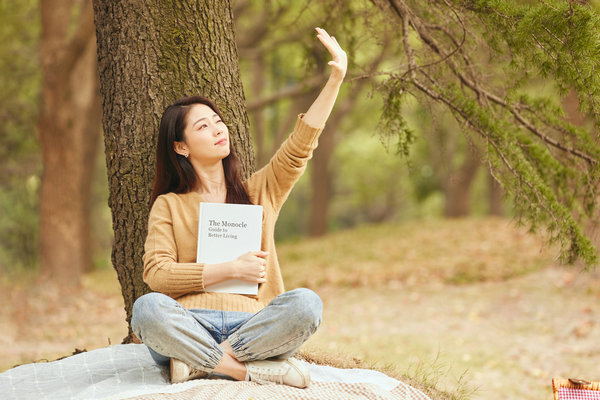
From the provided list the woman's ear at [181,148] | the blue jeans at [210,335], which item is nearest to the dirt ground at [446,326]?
the blue jeans at [210,335]

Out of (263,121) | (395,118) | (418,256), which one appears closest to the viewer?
(395,118)

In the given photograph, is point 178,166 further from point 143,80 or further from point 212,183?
point 143,80

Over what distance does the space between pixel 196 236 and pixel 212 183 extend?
0.29 m

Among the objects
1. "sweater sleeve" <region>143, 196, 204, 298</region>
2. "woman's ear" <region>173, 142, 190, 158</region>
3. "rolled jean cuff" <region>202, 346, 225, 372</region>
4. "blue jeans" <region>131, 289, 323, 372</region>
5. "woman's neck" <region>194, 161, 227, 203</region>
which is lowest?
"rolled jean cuff" <region>202, 346, 225, 372</region>

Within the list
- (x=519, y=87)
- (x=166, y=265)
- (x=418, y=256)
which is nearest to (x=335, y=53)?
(x=166, y=265)

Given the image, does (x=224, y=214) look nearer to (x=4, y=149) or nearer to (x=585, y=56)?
(x=585, y=56)

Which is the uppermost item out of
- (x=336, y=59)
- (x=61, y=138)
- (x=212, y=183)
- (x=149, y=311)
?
(x=336, y=59)

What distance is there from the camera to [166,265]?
2.83m

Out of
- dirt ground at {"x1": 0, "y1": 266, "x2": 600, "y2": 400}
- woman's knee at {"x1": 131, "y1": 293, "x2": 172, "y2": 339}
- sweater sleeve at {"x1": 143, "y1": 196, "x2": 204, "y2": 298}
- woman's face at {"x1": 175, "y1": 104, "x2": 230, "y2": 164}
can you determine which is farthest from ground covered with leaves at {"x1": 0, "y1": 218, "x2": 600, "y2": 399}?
woman's face at {"x1": 175, "y1": 104, "x2": 230, "y2": 164}

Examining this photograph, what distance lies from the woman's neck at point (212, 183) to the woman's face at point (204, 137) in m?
0.05

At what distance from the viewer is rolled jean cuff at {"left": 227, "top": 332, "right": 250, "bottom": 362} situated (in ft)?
9.09

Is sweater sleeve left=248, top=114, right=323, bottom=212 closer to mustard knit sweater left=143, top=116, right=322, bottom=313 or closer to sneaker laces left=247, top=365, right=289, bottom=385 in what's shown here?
mustard knit sweater left=143, top=116, right=322, bottom=313

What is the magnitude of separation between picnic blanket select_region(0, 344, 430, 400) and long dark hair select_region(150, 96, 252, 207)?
2.91 ft

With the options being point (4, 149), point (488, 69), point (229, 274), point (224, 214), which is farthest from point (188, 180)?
point (4, 149)
